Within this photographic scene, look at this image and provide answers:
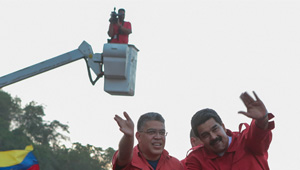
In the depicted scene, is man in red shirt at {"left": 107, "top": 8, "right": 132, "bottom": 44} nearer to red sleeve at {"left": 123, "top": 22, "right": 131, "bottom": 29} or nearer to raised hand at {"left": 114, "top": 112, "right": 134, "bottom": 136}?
red sleeve at {"left": 123, "top": 22, "right": 131, "bottom": 29}

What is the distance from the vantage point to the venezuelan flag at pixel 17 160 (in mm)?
15047

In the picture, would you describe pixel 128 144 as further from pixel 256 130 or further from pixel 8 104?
pixel 8 104

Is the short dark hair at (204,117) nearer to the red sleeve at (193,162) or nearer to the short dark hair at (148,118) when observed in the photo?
the red sleeve at (193,162)

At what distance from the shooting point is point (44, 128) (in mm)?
70938

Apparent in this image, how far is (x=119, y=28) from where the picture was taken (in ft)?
21.0

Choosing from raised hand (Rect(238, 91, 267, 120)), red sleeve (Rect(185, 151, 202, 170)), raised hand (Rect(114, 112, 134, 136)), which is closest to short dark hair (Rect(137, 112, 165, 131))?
red sleeve (Rect(185, 151, 202, 170))

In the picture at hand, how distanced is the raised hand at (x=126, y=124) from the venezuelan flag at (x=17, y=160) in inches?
391

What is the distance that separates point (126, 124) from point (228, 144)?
1154 mm

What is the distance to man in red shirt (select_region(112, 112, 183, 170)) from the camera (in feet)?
18.9

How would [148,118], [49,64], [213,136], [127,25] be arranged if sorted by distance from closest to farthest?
[213,136] → [148,118] → [127,25] → [49,64]

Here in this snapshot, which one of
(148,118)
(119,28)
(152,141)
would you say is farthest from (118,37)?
(152,141)

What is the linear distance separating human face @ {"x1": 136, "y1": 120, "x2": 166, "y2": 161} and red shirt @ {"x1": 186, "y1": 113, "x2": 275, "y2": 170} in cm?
43

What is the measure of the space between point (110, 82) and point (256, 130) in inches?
65.7

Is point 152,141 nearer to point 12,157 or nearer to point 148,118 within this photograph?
point 148,118
